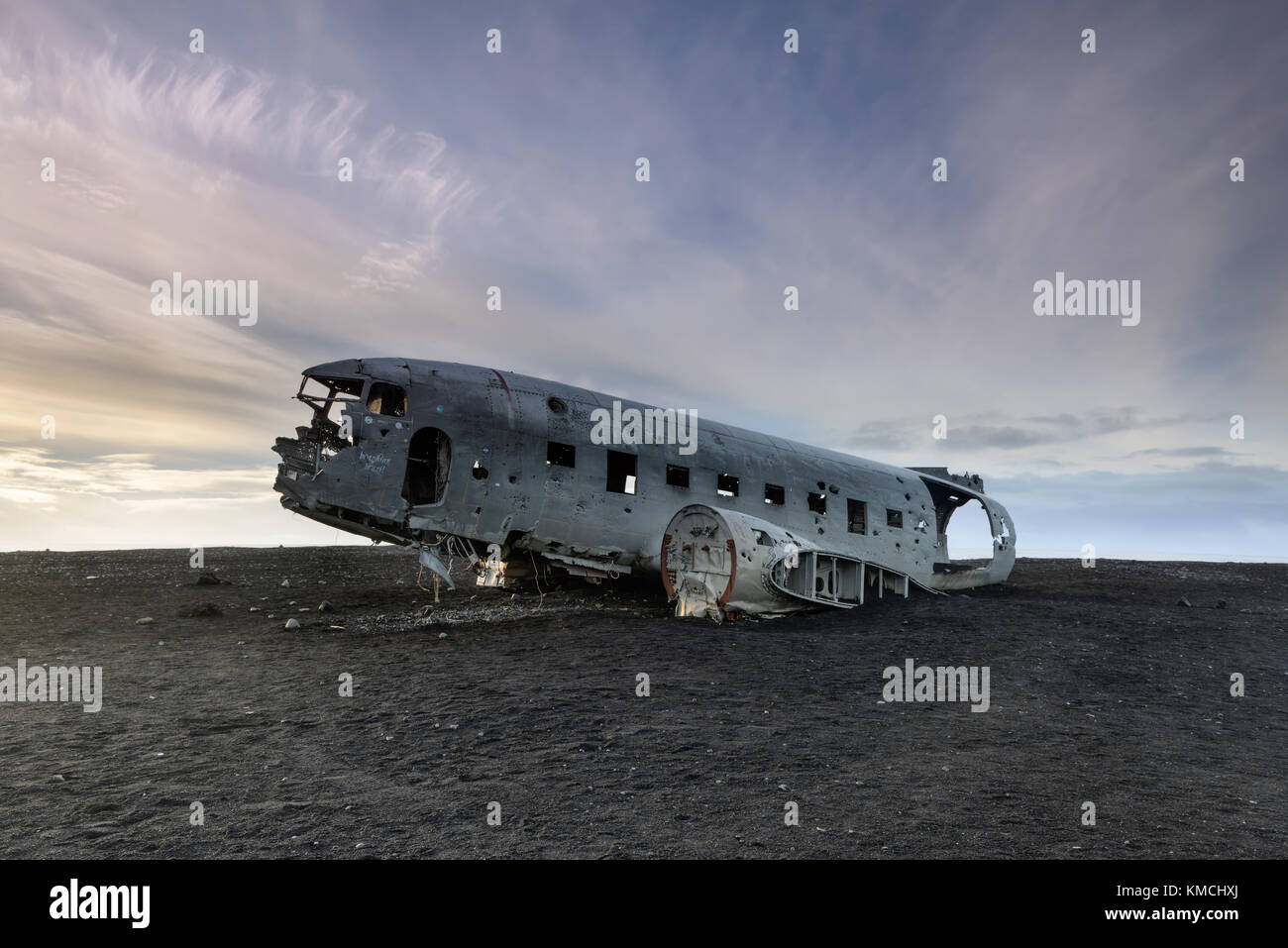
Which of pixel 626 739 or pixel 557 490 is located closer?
pixel 626 739

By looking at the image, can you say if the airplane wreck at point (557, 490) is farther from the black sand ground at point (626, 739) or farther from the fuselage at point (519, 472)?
the black sand ground at point (626, 739)

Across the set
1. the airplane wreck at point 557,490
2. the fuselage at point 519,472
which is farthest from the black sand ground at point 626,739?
the fuselage at point 519,472

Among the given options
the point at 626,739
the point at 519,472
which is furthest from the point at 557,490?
the point at 626,739

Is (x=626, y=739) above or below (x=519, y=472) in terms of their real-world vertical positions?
below

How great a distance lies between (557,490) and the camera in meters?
14.8

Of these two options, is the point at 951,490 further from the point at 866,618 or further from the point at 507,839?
the point at 507,839

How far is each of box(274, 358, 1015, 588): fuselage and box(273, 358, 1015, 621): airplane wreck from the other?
0.03 metres

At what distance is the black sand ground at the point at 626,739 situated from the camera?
4.88m

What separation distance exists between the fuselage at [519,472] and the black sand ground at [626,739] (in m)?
2.07

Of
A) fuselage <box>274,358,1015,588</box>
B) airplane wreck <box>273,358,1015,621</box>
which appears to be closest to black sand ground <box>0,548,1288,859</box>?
airplane wreck <box>273,358,1015,621</box>

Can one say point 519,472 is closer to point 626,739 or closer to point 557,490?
point 557,490

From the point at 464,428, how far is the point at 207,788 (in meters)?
8.94

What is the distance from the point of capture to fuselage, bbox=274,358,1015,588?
12.8 meters

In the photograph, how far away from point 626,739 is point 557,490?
8227 millimetres
